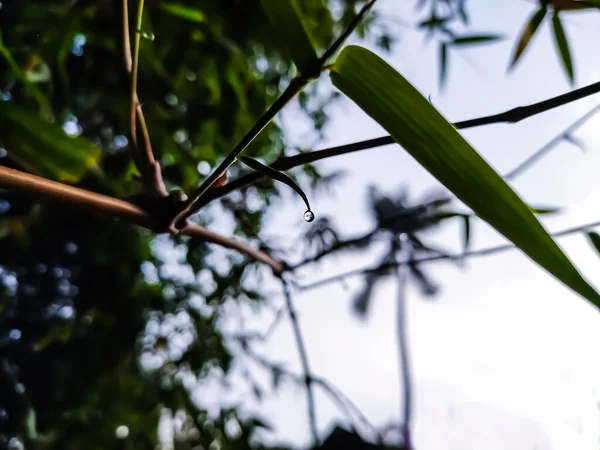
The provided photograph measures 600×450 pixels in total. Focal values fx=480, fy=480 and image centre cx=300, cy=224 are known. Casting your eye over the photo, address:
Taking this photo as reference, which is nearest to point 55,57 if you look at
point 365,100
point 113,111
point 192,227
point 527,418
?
point 113,111

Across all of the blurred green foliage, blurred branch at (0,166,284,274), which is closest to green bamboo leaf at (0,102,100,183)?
blurred branch at (0,166,284,274)

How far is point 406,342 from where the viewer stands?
0.73 m

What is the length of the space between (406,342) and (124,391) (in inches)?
15.9

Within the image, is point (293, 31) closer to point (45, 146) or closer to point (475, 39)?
point (45, 146)

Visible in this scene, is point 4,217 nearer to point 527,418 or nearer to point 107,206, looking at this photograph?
point 107,206

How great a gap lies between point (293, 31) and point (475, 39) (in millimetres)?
347

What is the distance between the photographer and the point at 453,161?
118 millimetres

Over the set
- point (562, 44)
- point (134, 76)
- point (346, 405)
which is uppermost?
point (562, 44)

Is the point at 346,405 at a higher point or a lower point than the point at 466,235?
lower

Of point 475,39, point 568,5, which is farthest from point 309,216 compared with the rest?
point 475,39

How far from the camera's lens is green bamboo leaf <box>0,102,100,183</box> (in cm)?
10

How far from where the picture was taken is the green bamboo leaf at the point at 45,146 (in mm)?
95

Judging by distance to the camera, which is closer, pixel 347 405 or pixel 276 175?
pixel 276 175

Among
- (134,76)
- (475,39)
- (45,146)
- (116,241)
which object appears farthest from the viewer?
(116,241)
